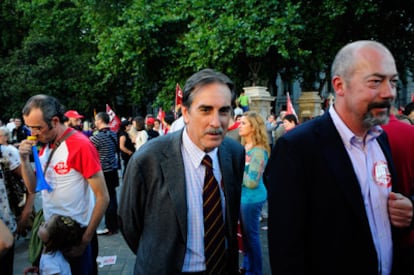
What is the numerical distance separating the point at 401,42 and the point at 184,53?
10.5 metres

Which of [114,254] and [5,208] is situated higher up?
[5,208]

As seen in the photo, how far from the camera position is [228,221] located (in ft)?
7.88

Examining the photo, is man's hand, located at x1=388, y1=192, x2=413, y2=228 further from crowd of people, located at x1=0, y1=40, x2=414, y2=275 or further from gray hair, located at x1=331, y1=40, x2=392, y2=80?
gray hair, located at x1=331, y1=40, x2=392, y2=80

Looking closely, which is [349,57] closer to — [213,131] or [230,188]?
[213,131]

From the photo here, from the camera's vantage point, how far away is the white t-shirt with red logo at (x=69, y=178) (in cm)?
305

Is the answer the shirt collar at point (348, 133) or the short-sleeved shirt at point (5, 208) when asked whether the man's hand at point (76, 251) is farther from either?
the shirt collar at point (348, 133)

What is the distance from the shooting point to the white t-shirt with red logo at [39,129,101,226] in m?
3.05

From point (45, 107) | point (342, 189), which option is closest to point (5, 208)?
point (45, 107)

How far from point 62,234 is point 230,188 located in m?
1.31

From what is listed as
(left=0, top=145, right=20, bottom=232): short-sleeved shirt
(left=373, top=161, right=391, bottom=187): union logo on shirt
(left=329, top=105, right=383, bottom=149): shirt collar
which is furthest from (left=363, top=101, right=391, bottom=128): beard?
(left=0, top=145, right=20, bottom=232): short-sleeved shirt

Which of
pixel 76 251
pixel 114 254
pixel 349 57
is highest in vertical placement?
pixel 349 57

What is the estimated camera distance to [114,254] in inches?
220

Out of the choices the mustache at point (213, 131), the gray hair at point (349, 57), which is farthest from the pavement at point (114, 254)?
the gray hair at point (349, 57)

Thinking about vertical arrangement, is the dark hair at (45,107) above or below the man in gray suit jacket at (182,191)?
above
